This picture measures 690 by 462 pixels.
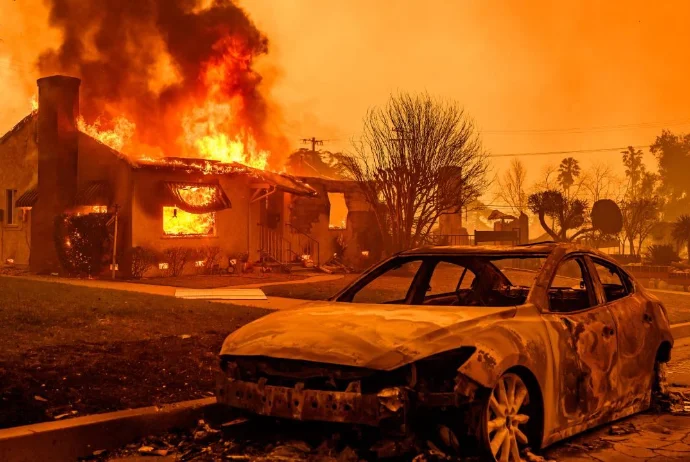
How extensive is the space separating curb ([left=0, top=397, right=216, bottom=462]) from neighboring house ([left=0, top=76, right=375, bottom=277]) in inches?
717

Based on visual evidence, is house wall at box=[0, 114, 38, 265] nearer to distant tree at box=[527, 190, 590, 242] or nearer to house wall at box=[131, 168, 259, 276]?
house wall at box=[131, 168, 259, 276]

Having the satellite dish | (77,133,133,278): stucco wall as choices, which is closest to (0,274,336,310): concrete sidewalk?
→ (77,133,133,278): stucco wall

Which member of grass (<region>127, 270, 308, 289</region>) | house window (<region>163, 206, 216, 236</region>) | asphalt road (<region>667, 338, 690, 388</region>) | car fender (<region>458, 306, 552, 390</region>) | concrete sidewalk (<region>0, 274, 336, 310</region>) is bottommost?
asphalt road (<region>667, 338, 690, 388</region>)

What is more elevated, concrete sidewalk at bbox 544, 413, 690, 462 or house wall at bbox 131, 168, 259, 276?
house wall at bbox 131, 168, 259, 276

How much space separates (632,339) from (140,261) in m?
19.3

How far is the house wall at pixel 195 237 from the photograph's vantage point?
79.6 feet

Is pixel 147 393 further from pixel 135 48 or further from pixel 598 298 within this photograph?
pixel 135 48

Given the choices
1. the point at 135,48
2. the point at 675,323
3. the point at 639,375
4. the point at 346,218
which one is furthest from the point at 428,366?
the point at 135,48

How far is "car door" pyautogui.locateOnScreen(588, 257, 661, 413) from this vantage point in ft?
20.8

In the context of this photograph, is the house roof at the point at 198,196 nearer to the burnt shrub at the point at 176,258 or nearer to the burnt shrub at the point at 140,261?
the burnt shrub at the point at 176,258

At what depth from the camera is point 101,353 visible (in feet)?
27.5

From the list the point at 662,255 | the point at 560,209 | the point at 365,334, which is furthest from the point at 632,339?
the point at 560,209

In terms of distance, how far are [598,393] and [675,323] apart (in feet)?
29.7

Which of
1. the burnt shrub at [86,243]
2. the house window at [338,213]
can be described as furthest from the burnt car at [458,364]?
the house window at [338,213]
